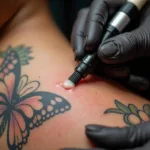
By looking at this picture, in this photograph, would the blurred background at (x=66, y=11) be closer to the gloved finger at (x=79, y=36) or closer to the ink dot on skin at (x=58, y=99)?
the gloved finger at (x=79, y=36)

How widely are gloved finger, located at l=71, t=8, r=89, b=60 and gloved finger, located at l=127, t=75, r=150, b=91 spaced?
0.62ft

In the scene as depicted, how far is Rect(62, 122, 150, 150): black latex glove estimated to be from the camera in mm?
744

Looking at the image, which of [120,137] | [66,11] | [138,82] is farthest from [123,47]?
[66,11]

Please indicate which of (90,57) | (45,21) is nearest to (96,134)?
(90,57)

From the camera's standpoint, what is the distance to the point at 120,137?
745 millimetres

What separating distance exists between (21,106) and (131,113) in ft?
1.01

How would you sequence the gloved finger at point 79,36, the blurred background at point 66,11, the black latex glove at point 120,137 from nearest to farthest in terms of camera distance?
the black latex glove at point 120,137 < the gloved finger at point 79,36 < the blurred background at point 66,11

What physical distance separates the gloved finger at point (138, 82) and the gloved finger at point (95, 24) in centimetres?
18

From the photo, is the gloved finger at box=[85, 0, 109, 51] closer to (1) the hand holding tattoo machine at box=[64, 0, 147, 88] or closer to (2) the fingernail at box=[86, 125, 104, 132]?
(1) the hand holding tattoo machine at box=[64, 0, 147, 88]

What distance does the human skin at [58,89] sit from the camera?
2.68ft

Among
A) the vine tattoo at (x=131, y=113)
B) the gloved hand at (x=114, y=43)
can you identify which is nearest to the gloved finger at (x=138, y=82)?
the gloved hand at (x=114, y=43)

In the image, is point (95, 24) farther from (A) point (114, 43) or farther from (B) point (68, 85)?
(B) point (68, 85)

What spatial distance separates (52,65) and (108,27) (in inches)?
8.0

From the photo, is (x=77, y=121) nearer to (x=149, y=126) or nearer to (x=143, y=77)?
(x=149, y=126)
